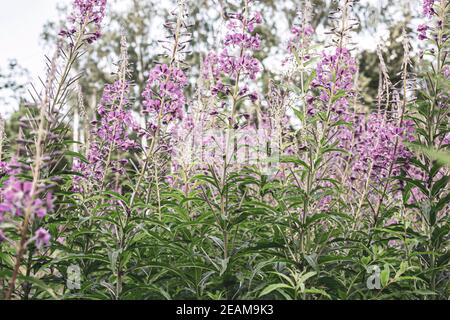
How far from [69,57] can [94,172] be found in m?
1.17

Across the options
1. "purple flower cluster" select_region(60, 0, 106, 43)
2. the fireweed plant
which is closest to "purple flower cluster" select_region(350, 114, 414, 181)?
the fireweed plant

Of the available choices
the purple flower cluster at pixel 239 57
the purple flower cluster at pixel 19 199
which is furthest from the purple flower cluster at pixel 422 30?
the purple flower cluster at pixel 19 199

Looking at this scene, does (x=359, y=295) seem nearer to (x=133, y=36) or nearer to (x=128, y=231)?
(x=128, y=231)

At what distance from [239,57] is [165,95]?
2.21ft

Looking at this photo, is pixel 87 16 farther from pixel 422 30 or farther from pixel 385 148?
pixel 422 30

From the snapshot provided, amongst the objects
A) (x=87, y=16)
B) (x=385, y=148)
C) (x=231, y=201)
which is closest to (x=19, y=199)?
(x=87, y=16)

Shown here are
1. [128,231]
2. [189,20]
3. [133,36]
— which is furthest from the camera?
[133,36]

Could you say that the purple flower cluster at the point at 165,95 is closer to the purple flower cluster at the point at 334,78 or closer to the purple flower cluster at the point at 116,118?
the purple flower cluster at the point at 116,118

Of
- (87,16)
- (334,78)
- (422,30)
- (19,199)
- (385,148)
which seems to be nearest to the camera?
(19,199)

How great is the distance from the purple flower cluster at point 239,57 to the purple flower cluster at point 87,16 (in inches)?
38.8

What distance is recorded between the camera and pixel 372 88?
23156 mm

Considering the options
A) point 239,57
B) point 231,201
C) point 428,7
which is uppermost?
point 428,7

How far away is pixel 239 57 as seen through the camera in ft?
14.0

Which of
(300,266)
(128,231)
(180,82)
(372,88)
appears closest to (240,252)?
(300,266)
